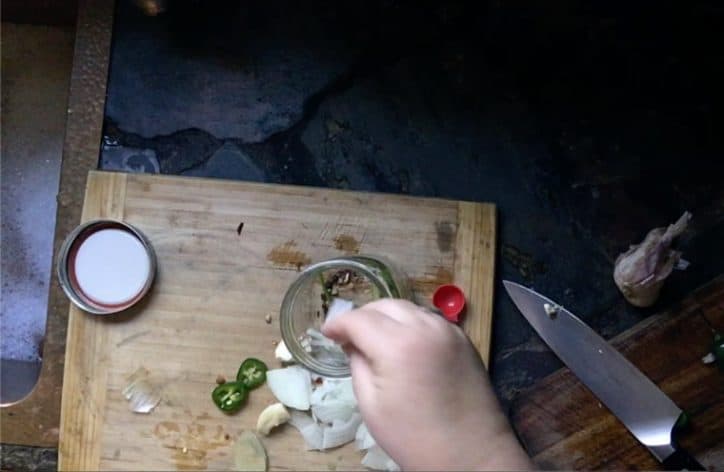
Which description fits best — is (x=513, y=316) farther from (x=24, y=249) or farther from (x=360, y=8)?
(x=24, y=249)

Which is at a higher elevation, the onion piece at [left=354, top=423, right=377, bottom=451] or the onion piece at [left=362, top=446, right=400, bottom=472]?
the onion piece at [left=354, top=423, right=377, bottom=451]

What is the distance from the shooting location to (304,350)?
3.33ft

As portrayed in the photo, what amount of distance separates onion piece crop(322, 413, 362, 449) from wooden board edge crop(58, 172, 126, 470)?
269mm

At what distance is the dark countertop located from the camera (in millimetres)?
1074

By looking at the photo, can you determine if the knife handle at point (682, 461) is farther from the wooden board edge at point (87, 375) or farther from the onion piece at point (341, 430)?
the wooden board edge at point (87, 375)

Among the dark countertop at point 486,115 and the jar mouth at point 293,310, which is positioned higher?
the dark countertop at point 486,115

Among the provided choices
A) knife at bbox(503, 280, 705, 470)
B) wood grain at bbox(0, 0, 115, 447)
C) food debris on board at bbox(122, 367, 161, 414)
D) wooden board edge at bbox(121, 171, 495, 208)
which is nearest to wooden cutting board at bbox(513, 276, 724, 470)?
knife at bbox(503, 280, 705, 470)

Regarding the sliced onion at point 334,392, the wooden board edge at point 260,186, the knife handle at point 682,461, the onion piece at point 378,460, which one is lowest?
the knife handle at point 682,461

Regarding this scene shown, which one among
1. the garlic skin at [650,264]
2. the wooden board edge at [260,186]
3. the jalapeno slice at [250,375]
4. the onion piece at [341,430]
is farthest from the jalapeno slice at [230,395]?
the garlic skin at [650,264]

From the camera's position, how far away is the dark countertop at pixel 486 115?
1074 millimetres

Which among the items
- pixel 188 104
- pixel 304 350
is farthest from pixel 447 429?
pixel 188 104

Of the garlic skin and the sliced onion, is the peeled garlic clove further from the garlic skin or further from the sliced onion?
the garlic skin

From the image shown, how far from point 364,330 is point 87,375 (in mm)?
367

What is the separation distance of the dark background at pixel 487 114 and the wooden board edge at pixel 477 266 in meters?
0.03
